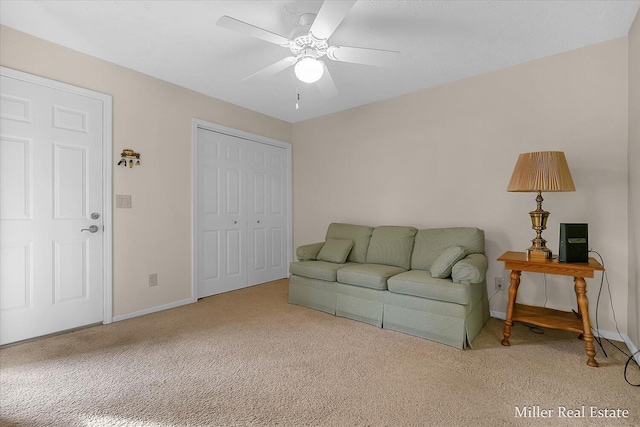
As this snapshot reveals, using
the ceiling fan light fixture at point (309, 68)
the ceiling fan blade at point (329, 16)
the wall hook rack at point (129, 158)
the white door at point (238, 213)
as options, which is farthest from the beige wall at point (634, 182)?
the wall hook rack at point (129, 158)

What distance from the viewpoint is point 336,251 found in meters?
3.50

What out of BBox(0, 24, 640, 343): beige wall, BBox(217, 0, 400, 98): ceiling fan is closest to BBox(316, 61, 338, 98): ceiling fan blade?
BBox(217, 0, 400, 98): ceiling fan

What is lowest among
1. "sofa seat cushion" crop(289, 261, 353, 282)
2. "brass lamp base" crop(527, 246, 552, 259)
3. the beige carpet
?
the beige carpet

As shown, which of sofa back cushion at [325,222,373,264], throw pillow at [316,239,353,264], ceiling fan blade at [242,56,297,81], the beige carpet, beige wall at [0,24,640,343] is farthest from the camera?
sofa back cushion at [325,222,373,264]

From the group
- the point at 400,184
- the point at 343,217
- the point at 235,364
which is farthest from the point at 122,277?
the point at 400,184

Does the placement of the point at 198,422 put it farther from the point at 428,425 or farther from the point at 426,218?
the point at 426,218

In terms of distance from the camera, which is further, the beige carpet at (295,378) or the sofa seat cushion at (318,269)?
the sofa seat cushion at (318,269)

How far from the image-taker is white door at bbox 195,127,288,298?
3.73 meters

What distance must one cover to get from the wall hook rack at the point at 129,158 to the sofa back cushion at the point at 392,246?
2.62 metres

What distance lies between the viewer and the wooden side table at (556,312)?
81.7 inches

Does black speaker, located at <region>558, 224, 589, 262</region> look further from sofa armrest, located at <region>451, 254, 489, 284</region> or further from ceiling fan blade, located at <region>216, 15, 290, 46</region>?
ceiling fan blade, located at <region>216, 15, 290, 46</region>

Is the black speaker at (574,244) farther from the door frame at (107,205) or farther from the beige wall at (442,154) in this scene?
the door frame at (107,205)

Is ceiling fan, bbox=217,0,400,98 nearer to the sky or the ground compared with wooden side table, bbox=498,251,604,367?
nearer to the sky

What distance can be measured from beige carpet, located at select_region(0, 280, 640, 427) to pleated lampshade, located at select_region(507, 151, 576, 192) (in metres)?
1.21
